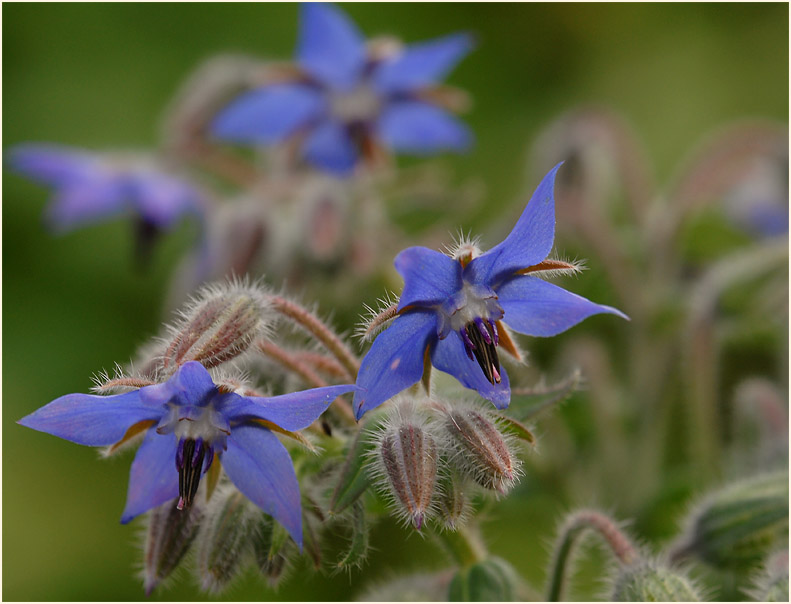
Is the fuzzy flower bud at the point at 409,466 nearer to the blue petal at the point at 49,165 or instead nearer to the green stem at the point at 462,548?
the green stem at the point at 462,548

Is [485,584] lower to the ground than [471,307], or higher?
lower

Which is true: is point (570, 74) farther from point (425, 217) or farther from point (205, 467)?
point (205, 467)

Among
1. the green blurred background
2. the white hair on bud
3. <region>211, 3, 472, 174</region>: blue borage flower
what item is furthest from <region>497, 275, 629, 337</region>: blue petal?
the green blurred background

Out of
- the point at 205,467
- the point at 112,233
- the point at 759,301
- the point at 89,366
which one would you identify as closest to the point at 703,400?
the point at 759,301

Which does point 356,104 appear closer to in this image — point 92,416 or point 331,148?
point 331,148

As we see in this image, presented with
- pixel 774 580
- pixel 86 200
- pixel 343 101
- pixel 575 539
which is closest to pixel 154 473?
pixel 575 539

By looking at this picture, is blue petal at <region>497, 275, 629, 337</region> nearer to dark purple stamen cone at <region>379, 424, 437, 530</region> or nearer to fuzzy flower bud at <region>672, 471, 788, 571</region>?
dark purple stamen cone at <region>379, 424, 437, 530</region>
